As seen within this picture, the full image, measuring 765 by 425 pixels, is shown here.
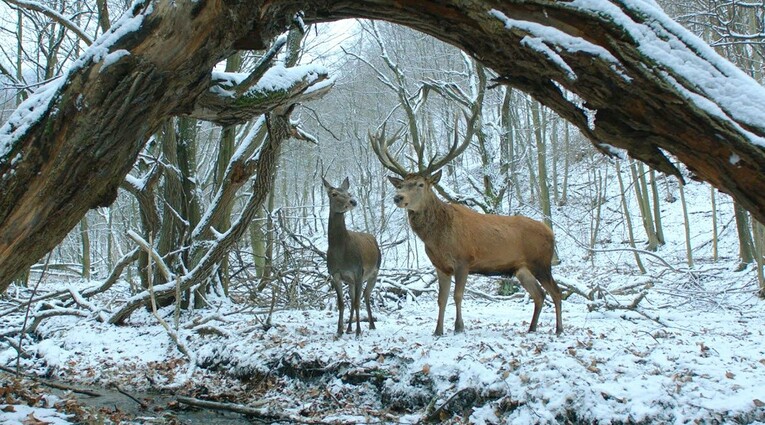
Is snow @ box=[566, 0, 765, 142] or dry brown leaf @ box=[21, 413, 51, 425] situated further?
dry brown leaf @ box=[21, 413, 51, 425]

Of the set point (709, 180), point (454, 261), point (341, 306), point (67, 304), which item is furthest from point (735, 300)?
point (67, 304)

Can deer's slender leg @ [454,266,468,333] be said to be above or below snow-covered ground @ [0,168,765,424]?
above

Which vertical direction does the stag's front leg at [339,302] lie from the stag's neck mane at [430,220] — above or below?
below

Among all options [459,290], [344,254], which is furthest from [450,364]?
[344,254]

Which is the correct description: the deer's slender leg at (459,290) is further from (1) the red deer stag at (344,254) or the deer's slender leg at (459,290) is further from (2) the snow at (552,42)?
(2) the snow at (552,42)

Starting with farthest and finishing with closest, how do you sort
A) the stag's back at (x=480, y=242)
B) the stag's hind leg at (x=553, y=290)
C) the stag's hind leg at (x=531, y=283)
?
the stag's hind leg at (x=531, y=283), the stag's back at (x=480, y=242), the stag's hind leg at (x=553, y=290)

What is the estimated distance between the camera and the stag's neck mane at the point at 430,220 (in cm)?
745

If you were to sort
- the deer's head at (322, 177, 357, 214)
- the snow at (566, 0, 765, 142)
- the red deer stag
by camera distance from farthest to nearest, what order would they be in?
1. the deer's head at (322, 177, 357, 214)
2. the red deer stag
3. the snow at (566, 0, 765, 142)

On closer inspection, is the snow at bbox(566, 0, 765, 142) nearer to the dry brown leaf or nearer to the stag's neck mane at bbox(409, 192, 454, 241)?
the dry brown leaf

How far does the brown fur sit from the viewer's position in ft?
24.1

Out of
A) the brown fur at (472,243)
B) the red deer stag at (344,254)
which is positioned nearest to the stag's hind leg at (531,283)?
the brown fur at (472,243)

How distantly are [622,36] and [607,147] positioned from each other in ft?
2.04

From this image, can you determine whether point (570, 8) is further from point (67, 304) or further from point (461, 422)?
point (67, 304)

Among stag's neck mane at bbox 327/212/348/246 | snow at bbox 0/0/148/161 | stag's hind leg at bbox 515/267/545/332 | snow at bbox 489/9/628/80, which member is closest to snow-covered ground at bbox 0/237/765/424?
stag's hind leg at bbox 515/267/545/332
